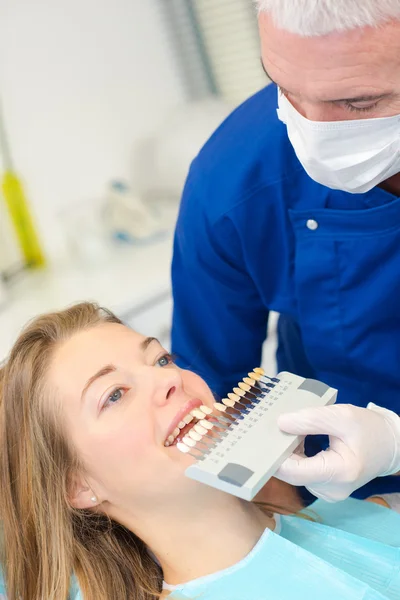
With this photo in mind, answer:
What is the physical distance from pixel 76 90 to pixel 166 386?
6.20ft

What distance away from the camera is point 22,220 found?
2.75m

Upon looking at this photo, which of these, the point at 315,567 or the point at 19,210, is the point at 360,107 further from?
the point at 19,210

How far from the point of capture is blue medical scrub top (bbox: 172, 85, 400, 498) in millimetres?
1465

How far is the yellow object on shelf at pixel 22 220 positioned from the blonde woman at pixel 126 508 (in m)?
1.21

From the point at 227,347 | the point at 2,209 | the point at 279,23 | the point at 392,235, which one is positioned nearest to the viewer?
the point at 279,23

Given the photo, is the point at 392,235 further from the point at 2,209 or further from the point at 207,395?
the point at 2,209

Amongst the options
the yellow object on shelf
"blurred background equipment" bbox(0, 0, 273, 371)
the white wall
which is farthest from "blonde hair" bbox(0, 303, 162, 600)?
the white wall

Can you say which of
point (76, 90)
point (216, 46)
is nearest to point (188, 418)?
point (76, 90)

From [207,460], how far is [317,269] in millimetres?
483

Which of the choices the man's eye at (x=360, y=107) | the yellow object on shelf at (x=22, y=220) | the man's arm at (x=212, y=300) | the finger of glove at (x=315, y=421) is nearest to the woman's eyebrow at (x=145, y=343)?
the man's arm at (x=212, y=300)

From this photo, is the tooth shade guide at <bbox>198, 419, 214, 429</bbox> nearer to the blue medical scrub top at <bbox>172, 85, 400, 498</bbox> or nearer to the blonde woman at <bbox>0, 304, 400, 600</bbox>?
the blonde woman at <bbox>0, 304, 400, 600</bbox>

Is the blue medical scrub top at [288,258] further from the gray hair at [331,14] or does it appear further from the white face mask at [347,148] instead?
the gray hair at [331,14]

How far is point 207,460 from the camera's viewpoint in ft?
3.89

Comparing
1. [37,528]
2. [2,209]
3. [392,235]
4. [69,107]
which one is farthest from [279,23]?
[69,107]
